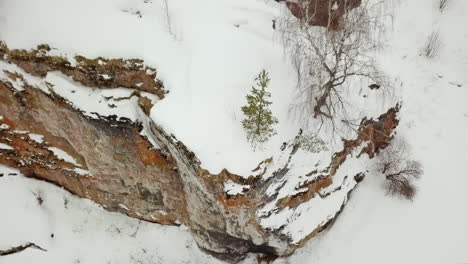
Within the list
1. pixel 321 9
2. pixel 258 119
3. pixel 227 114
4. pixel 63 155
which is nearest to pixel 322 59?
pixel 258 119

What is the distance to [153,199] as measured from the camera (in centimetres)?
→ 1605

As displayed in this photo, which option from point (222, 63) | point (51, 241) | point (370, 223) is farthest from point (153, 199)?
point (370, 223)

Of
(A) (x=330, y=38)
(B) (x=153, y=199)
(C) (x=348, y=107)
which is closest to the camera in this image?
(A) (x=330, y=38)

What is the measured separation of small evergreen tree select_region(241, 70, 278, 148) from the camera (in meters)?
12.4

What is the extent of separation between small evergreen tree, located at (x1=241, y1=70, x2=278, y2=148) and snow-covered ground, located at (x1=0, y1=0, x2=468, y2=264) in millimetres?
316

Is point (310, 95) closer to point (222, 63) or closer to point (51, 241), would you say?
point (222, 63)

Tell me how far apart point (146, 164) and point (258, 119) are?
468cm

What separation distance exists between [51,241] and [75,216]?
4.13 feet

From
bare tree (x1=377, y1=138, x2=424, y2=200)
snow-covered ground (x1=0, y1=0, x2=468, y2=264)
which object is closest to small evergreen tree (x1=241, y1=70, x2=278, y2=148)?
snow-covered ground (x1=0, y1=0, x2=468, y2=264)

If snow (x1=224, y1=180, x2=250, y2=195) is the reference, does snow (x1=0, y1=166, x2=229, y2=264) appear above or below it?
below

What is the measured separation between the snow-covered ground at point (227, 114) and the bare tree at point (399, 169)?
40 centimetres

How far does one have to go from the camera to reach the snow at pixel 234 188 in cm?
1302

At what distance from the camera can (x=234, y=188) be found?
13078 millimetres

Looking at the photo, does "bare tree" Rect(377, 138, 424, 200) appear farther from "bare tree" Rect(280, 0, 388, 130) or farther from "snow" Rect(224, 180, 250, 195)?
"snow" Rect(224, 180, 250, 195)
